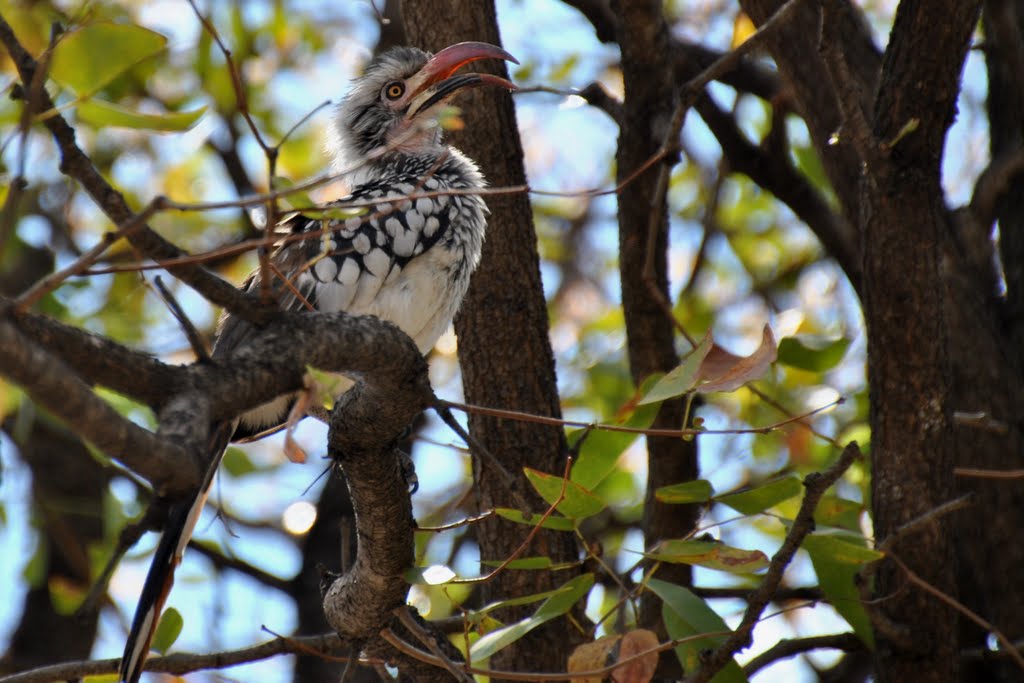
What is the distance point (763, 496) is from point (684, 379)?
A: 1.91ft

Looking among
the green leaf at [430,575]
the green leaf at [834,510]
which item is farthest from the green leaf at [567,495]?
the green leaf at [834,510]

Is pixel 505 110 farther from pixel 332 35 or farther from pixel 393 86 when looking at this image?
pixel 332 35

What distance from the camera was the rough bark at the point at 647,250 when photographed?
11.4 feet

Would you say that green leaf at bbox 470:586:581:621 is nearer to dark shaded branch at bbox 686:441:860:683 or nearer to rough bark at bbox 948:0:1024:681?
dark shaded branch at bbox 686:441:860:683

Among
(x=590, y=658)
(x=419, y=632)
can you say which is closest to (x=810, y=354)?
(x=590, y=658)

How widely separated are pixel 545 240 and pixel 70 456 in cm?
268

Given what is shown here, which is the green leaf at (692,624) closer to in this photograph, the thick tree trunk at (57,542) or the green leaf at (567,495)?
the green leaf at (567,495)

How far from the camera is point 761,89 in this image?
4.21 m

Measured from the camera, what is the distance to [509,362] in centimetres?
324

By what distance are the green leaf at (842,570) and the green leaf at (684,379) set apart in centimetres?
56

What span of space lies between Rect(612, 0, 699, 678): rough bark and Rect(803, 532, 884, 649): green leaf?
62 cm

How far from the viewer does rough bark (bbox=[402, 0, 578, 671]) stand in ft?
10.3

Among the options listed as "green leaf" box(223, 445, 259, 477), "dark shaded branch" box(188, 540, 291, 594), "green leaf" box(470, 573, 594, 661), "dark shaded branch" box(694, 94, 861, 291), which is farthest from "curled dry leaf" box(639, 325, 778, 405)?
"dark shaded branch" box(188, 540, 291, 594)

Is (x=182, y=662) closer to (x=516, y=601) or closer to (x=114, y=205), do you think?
(x=516, y=601)
